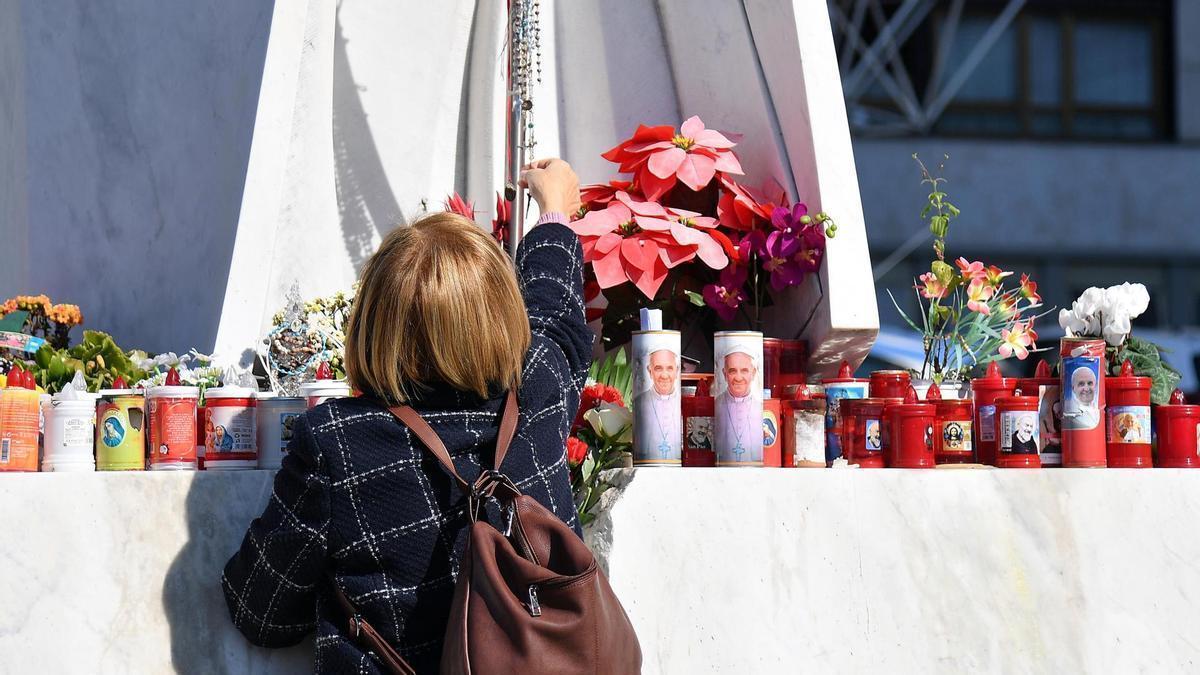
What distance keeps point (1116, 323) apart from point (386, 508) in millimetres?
1560

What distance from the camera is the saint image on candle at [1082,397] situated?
2756 mm

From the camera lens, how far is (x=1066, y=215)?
14.0 metres

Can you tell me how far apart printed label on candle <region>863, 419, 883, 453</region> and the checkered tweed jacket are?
30.2 inches

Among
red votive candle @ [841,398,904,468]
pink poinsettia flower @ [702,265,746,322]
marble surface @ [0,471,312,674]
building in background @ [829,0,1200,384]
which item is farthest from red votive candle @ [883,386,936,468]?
building in background @ [829,0,1200,384]

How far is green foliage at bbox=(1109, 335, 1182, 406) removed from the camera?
9.61 feet

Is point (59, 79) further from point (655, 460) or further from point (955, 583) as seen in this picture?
point (955, 583)

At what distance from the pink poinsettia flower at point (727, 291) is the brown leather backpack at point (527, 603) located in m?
1.19

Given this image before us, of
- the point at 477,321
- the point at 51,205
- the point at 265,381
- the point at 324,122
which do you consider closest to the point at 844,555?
the point at 477,321

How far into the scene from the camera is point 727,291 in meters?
3.16

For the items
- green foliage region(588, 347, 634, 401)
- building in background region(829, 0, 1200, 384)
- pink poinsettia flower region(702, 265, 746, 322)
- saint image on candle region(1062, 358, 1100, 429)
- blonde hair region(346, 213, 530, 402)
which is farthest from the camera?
building in background region(829, 0, 1200, 384)

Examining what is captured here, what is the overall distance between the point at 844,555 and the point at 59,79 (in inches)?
104

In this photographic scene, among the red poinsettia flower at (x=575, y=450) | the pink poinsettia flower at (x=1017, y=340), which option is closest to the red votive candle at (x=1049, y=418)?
the pink poinsettia flower at (x=1017, y=340)

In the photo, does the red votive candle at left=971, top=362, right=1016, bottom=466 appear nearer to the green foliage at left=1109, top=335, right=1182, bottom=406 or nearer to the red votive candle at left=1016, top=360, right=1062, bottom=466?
the red votive candle at left=1016, top=360, right=1062, bottom=466

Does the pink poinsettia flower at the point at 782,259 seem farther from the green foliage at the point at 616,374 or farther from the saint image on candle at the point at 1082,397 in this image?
the saint image on candle at the point at 1082,397
